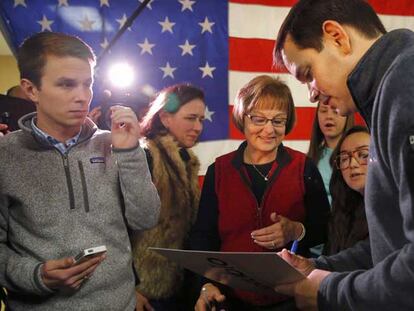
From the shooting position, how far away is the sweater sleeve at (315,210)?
179 centimetres

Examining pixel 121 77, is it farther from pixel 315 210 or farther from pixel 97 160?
pixel 315 210

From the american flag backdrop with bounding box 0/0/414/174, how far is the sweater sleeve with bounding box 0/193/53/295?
1079 millimetres

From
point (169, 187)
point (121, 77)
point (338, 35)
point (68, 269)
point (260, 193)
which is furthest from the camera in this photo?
point (169, 187)

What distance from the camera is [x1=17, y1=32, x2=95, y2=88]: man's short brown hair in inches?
57.2

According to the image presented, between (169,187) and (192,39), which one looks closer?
(169,187)

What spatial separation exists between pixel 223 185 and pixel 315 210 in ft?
1.26

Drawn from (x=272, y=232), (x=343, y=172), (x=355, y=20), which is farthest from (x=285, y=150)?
(x=355, y=20)

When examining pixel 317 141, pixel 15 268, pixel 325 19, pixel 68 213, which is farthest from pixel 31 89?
pixel 317 141

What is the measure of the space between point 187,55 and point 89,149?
1.21 metres

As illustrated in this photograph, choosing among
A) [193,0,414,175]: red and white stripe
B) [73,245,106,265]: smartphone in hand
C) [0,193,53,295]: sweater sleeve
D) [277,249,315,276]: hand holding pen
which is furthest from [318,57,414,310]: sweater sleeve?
[193,0,414,175]: red and white stripe

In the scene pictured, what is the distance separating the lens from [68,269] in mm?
1240

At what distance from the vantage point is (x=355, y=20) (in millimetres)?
950

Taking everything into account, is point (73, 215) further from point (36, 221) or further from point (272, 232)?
point (272, 232)

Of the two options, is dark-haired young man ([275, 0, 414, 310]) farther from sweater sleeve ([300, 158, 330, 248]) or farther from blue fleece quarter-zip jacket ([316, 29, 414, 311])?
sweater sleeve ([300, 158, 330, 248])
